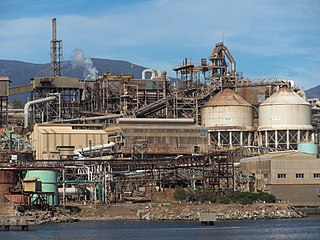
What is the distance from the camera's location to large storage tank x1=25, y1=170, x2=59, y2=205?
366 ft

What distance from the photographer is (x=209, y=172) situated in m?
122

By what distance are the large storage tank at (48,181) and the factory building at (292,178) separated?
2648 centimetres

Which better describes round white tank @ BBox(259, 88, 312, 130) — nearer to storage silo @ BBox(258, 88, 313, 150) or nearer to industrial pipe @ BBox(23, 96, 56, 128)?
storage silo @ BBox(258, 88, 313, 150)

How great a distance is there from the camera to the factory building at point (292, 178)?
12250 cm

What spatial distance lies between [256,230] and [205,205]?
20.7 meters

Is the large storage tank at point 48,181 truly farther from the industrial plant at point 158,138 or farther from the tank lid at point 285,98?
the tank lid at point 285,98

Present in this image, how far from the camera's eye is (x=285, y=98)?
15150cm

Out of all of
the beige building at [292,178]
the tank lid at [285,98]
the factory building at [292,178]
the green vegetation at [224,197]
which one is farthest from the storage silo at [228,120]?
the green vegetation at [224,197]

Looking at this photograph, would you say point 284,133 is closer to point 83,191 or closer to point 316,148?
point 316,148

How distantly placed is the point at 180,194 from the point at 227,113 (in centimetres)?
4047

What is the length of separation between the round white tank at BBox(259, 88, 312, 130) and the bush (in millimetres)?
38097

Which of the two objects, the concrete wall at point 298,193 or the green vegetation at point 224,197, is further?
the concrete wall at point 298,193

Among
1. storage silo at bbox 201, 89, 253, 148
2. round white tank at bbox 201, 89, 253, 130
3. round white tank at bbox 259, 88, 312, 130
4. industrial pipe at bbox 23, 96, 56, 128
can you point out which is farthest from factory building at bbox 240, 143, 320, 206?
industrial pipe at bbox 23, 96, 56, 128

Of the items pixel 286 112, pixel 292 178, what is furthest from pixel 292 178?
pixel 286 112
